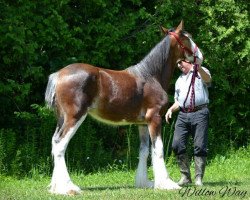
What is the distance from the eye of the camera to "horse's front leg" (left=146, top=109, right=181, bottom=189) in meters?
7.76

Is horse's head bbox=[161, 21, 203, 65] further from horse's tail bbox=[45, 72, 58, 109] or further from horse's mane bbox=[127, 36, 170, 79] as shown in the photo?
horse's tail bbox=[45, 72, 58, 109]

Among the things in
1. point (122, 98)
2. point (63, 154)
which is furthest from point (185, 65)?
Result: point (63, 154)

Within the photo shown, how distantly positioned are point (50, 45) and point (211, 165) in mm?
4175

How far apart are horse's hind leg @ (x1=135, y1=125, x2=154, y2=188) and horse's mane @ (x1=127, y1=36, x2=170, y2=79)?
86cm

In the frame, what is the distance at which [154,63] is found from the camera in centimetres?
826

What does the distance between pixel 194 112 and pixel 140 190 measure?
A: 1.59 m

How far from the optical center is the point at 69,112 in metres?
7.48

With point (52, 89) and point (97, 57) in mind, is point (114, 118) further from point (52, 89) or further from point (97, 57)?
point (97, 57)

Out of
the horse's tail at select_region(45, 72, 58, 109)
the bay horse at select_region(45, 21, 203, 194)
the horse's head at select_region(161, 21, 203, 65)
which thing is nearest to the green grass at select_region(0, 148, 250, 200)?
the bay horse at select_region(45, 21, 203, 194)

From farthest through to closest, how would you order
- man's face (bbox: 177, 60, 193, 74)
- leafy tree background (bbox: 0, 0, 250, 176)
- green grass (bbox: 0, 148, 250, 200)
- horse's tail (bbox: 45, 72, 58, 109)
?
1. leafy tree background (bbox: 0, 0, 250, 176)
2. man's face (bbox: 177, 60, 193, 74)
3. horse's tail (bbox: 45, 72, 58, 109)
4. green grass (bbox: 0, 148, 250, 200)

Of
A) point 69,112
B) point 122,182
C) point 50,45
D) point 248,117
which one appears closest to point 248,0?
point 248,117

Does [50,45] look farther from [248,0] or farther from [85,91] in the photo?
[248,0]

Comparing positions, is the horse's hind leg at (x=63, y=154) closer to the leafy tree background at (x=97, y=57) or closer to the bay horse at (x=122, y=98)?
the bay horse at (x=122, y=98)

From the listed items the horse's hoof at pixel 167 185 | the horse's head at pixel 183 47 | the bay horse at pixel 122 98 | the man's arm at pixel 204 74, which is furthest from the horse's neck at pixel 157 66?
the horse's hoof at pixel 167 185
